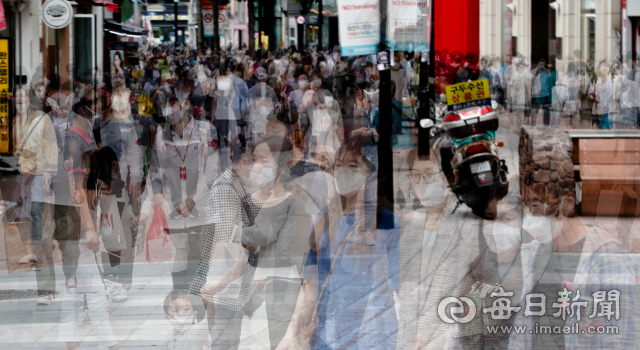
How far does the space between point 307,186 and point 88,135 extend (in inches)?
145

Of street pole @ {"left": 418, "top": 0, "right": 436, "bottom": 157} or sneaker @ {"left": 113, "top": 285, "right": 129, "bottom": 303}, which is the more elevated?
street pole @ {"left": 418, "top": 0, "right": 436, "bottom": 157}

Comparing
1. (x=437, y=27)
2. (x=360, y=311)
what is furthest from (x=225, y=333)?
(x=437, y=27)

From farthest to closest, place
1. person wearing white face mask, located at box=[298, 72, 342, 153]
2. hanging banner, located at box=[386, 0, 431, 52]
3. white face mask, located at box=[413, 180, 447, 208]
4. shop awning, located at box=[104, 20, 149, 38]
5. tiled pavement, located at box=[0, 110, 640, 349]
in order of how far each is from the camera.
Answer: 1. shop awning, located at box=[104, 20, 149, 38]
2. person wearing white face mask, located at box=[298, 72, 342, 153]
3. hanging banner, located at box=[386, 0, 431, 52]
4. white face mask, located at box=[413, 180, 447, 208]
5. tiled pavement, located at box=[0, 110, 640, 349]

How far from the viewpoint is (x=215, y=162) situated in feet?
36.7

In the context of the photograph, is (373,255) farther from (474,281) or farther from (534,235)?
(534,235)

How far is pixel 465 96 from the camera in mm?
11234

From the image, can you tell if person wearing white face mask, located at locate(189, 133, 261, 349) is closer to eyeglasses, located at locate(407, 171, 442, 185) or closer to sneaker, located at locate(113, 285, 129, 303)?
sneaker, located at locate(113, 285, 129, 303)

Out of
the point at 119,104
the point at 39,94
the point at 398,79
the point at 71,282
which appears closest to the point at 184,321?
the point at 71,282

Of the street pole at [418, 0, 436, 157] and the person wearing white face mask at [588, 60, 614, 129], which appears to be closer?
the street pole at [418, 0, 436, 157]

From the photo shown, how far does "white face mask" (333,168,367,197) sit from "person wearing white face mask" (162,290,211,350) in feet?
4.32

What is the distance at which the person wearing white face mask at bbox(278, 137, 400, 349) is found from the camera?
17.1 feet

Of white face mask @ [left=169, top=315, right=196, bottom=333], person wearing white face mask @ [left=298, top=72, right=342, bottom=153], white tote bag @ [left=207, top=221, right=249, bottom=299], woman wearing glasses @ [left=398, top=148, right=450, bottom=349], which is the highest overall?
person wearing white face mask @ [left=298, top=72, right=342, bottom=153]

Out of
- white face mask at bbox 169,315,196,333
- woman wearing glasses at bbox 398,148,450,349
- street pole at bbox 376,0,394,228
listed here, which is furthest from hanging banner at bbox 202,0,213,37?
white face mask at bbox 169,315,196,333

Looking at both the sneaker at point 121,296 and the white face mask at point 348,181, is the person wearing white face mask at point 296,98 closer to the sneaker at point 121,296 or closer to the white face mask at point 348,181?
the sneaker at point 121,296
